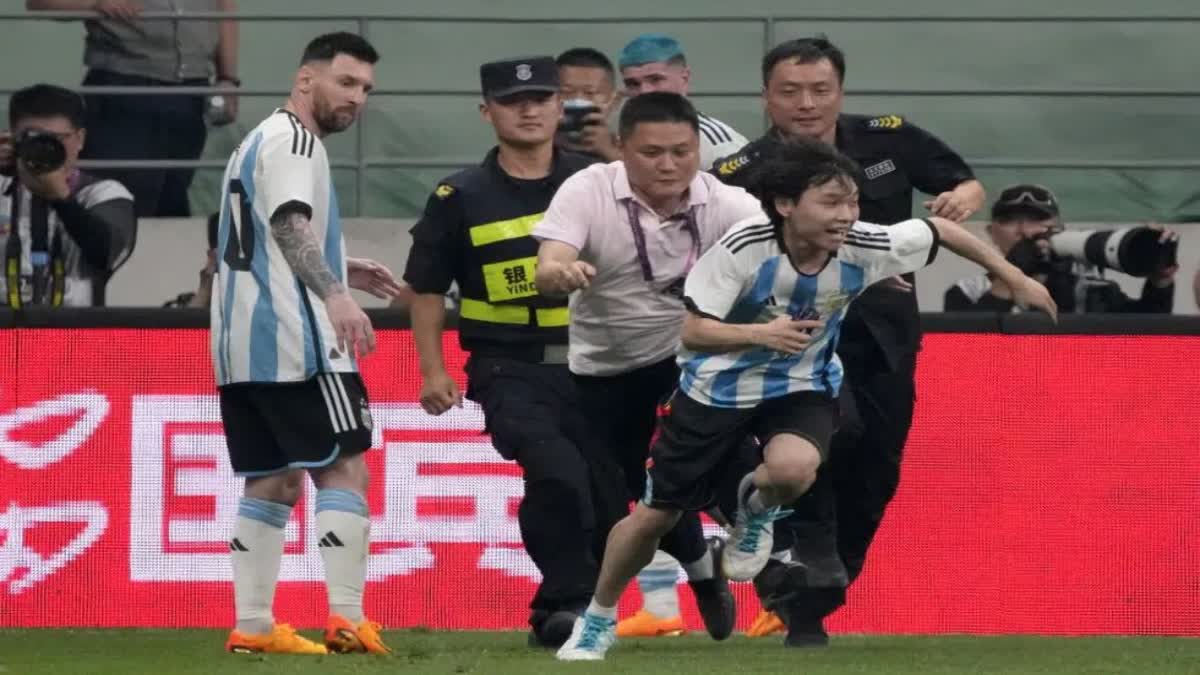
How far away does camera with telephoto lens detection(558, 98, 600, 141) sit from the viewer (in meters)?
10.3

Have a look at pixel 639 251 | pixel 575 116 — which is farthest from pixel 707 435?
pixel 575 116

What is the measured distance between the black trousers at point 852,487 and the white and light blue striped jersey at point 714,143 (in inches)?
34.9

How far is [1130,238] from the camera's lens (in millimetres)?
10797

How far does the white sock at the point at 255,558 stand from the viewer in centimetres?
877

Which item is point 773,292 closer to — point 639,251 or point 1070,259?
point 639,251

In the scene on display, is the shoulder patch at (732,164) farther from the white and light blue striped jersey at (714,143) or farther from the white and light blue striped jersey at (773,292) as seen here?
the white and light blue striped jersey at (773,292)

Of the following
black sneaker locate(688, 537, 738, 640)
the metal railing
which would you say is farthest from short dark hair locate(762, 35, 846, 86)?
the metal railing

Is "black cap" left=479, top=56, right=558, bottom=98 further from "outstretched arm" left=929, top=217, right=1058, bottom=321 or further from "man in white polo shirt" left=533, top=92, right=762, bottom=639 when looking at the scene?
"outstretched arm" left=929, top=217, right=1058, bottom=321

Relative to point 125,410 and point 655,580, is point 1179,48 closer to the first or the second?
point 655,580

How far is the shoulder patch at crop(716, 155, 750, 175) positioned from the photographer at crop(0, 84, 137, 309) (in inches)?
116

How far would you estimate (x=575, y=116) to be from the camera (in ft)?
33.9

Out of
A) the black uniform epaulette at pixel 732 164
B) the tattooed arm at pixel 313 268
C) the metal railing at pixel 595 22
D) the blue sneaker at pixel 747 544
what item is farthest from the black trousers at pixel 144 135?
the blue sneaker at pixel 747 544

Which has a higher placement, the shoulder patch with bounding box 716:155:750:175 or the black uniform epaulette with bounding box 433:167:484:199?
the shoulder patch with bounding box 716:155:750:175

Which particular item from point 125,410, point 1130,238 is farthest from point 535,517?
point 1130,238
